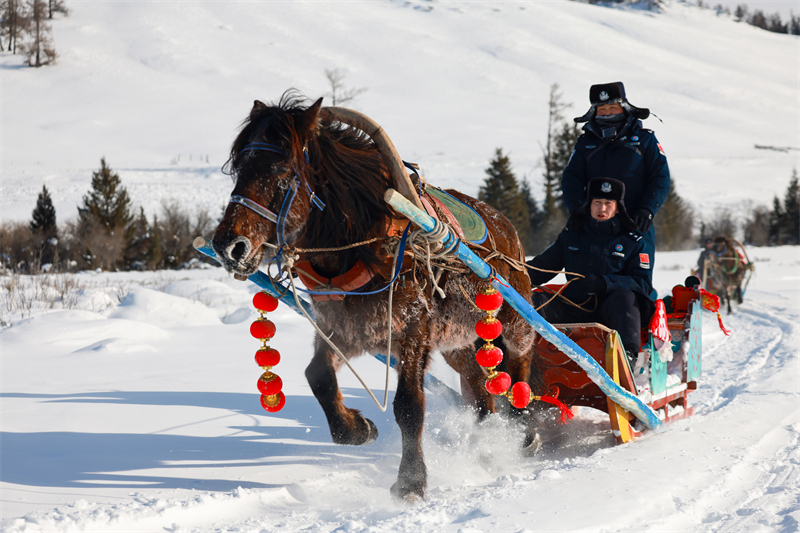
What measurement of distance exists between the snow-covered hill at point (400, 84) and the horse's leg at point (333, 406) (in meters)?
30.5

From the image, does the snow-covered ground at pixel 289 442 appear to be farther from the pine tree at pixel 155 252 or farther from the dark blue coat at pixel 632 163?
the pine tree at pixel 155 252

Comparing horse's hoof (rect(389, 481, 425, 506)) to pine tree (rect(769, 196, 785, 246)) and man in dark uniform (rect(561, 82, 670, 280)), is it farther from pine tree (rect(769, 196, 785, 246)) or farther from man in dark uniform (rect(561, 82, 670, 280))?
pine tree (rect(769, 196, 785, 246))

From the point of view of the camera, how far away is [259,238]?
2709 millimetres

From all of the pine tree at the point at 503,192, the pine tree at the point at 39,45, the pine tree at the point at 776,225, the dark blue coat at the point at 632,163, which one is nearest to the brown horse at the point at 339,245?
the dark blue coat at the point at 632,163

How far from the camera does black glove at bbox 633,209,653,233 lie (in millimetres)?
4391

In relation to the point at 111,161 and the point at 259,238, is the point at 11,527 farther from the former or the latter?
the point at 111,161

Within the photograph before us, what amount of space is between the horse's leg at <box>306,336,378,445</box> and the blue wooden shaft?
89 centimetres

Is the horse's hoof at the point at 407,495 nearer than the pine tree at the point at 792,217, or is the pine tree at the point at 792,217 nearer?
the horse's hoof at the point at 407,495

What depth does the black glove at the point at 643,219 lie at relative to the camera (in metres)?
4.39

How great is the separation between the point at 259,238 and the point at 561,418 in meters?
2.67

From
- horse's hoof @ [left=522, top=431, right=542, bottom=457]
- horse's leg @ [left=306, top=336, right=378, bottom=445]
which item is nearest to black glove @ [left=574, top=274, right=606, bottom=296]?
horse's hoof @ [left=522, top=431, right=542, bottom=457]

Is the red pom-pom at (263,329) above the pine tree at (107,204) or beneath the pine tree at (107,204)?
beneath

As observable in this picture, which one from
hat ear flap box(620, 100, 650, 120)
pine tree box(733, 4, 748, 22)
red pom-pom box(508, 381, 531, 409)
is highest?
pine tree box(733, 4, 748, 22)

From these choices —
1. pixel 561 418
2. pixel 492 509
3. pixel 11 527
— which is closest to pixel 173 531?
pixel 11 527
